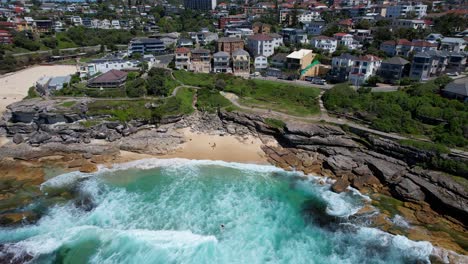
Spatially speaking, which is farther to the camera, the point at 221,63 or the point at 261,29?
the point at 261,29

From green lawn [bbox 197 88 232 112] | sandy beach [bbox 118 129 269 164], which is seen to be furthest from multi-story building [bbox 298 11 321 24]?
sandy beach [bbox 118 129 269 164]

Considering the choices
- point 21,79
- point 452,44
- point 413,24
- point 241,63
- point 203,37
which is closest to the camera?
point 452,44

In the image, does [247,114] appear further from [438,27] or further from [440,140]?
[438,27]

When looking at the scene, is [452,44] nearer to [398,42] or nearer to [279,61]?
[398,42]

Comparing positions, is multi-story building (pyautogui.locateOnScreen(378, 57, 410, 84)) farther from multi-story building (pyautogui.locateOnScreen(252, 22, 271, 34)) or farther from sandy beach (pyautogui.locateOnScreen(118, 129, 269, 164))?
multi-story building (pyautogui.locateOnScreen(252, 22, 271, 34))

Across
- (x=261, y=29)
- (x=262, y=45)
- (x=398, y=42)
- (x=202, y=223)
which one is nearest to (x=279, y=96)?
(x=262, y=45)
